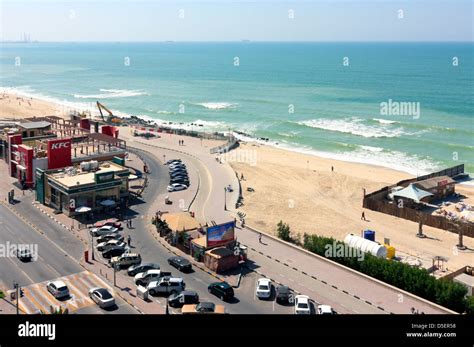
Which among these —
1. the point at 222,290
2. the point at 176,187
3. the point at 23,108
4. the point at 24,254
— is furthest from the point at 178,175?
the point at 23,108

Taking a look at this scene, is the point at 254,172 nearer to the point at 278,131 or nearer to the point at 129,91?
the point at 278,131

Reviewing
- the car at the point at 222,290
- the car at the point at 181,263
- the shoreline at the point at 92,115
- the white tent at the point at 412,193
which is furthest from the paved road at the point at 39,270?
the shoreline at the point at 92,115

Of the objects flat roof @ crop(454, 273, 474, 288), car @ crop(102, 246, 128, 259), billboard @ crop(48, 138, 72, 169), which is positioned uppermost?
billboard @ crop(48, 138, 72, 169)

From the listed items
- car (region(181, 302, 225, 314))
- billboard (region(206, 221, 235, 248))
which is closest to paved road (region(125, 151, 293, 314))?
car (region(181, 302, 225, 314))

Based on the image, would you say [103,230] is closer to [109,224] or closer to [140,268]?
[109,224]

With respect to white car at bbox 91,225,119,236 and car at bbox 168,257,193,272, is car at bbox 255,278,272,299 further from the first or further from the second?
white car at bbox 91,225,119,236

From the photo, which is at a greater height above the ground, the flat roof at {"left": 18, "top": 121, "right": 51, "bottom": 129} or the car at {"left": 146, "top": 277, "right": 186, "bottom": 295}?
the flat roof at {"left": 18, "top": 121, "right": 51, "bottom": 129}
